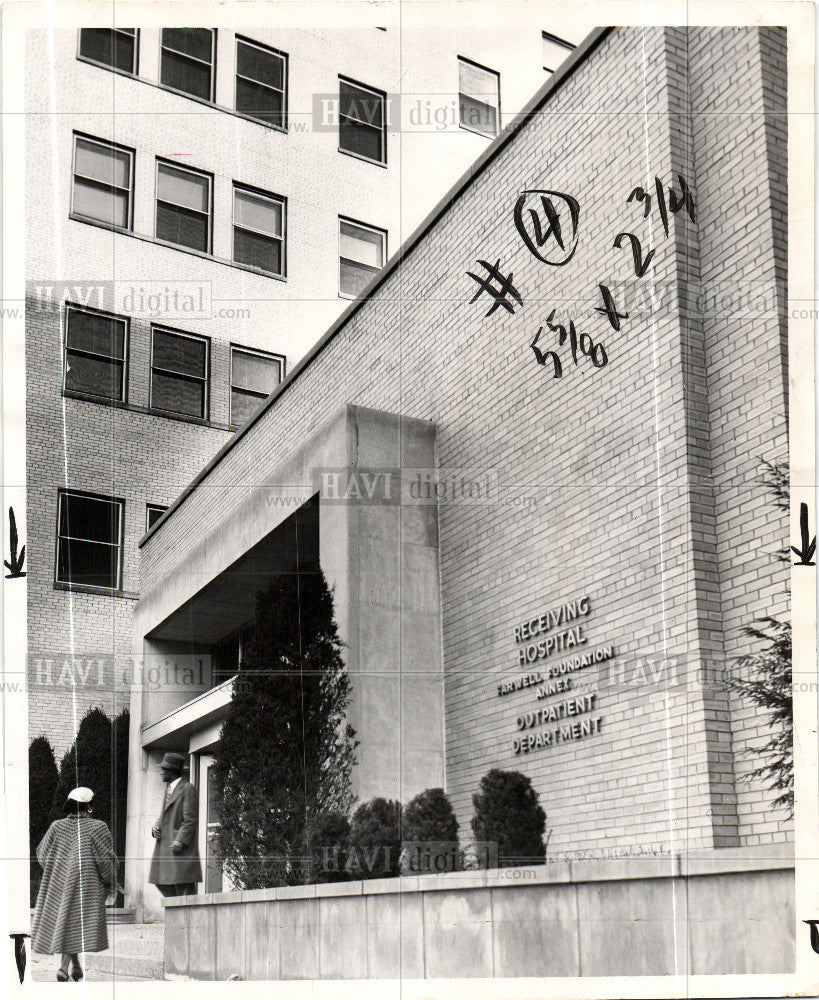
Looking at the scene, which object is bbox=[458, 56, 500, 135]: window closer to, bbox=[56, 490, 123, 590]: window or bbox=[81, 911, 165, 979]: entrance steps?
bbox=[56, 490, 123, 590]: window

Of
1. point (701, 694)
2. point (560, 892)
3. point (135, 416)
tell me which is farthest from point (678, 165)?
point (135, 416)

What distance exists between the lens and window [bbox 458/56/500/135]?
11.6m

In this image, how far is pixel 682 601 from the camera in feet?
29.0

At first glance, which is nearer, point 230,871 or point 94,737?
point 230,871

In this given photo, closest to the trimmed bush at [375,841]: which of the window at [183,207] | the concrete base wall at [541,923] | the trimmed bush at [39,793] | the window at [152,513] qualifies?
the concrete base wall at [541,923]

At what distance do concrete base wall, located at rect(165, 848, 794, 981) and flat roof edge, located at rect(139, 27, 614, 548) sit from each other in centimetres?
698

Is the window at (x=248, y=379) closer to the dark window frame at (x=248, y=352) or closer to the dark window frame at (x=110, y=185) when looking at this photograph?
the dark window frame at (x=248, y=352)

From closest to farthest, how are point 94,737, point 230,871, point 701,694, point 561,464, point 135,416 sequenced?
point 701,694
point 561,464
point 230,871
point 94,737
point 135,416

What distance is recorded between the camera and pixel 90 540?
1750cm

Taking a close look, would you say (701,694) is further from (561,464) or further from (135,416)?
(135,416)

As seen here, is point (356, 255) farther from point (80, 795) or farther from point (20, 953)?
point (20, 953)

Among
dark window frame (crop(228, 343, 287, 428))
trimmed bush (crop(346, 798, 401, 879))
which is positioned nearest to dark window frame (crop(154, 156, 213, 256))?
dark window frame (crop(228, 343, 287, 428))

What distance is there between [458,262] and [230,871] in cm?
678

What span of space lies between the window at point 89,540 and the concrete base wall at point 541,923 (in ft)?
26.5
